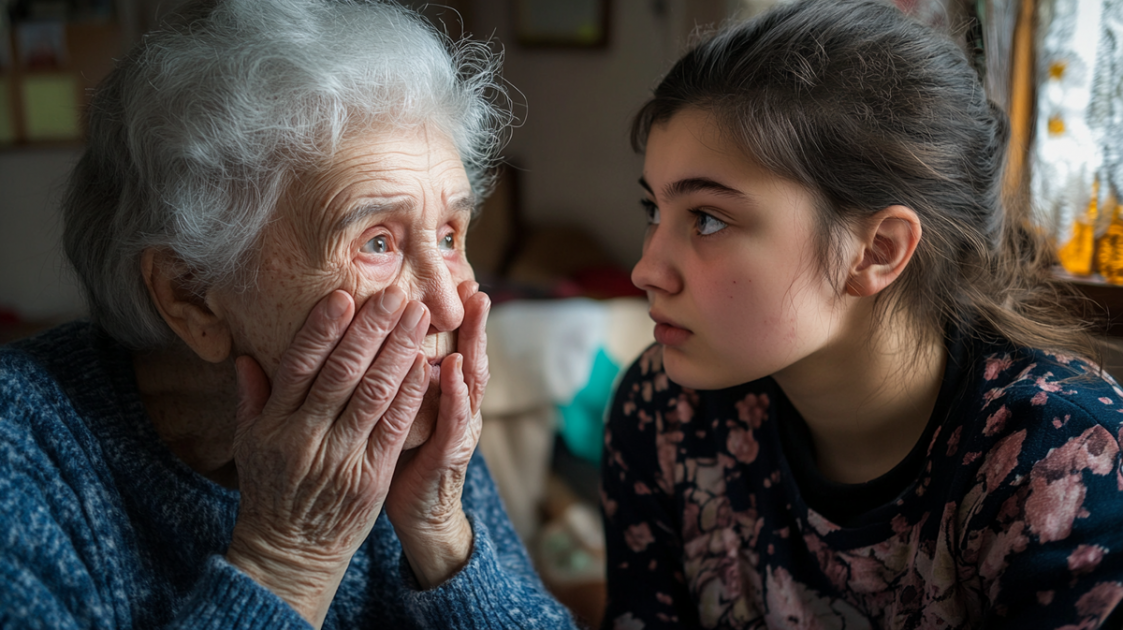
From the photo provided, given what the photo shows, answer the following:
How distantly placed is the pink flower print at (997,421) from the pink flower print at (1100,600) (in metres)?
0.23

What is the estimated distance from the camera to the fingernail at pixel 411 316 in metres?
1.00

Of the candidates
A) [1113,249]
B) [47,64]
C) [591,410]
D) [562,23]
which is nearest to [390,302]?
[1113,249]

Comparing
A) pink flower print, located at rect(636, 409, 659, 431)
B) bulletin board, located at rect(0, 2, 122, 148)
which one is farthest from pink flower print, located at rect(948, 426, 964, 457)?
bulletin board, located at rect(0, 2, 122, 148)

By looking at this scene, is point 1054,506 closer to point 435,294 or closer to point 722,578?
point 722,578

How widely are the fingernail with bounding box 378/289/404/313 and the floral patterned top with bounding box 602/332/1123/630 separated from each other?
0.65m

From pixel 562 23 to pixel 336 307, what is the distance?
10.2 ft

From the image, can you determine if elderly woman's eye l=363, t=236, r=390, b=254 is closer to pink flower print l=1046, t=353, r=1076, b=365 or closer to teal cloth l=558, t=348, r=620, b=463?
pink flower print l=1046, t=353, r=1076, b=365

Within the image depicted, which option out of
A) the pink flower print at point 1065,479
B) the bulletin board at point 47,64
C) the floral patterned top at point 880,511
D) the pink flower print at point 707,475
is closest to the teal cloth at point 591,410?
the floral patterned top at point 880,511

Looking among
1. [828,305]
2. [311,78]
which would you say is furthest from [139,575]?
[828,305]

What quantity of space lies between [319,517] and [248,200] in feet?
1.45

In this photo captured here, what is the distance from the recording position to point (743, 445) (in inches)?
54.2

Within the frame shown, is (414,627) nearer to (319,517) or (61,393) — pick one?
(319,517)

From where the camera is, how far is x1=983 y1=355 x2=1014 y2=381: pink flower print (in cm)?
Result: 116

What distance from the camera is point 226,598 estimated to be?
36.6 inches
